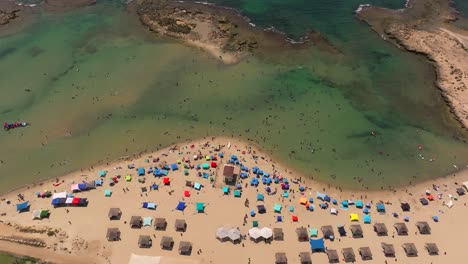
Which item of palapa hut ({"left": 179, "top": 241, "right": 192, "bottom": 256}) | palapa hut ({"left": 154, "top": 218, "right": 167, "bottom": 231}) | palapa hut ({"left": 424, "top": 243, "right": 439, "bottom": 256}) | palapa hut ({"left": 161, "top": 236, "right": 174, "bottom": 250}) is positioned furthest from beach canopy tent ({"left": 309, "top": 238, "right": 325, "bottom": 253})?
palapa hut ({"left": 154, "top": 218, "right": 167, "bottom": 231})

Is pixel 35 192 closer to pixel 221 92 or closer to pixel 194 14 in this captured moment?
pixel 221 92

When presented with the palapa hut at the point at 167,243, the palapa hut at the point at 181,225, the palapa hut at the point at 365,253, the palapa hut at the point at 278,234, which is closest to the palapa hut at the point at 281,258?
the palapa hut at the point at 278,234

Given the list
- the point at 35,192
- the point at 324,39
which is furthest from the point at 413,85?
the point at 35,192

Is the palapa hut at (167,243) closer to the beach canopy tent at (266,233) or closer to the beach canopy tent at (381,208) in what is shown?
the beach canopy tent at (266,233)

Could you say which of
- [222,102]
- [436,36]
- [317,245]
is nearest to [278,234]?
[317,245]

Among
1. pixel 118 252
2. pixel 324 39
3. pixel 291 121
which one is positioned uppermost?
pixel 324 39

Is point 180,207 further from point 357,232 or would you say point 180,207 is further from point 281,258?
point 357,232
